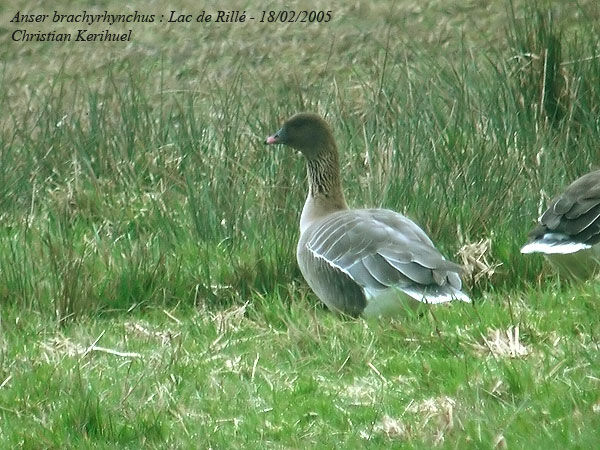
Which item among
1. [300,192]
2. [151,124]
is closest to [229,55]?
[151,124]

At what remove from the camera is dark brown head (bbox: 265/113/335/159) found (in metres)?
8.69

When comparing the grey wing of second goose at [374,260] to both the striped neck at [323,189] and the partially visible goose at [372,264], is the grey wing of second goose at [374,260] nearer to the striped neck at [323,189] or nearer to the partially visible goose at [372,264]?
the partially visible goose at [372,264]

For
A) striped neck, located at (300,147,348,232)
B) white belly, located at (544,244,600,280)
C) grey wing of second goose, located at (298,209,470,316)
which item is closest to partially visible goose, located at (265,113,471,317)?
grey wing of second goose, located at (298,209,470,316)

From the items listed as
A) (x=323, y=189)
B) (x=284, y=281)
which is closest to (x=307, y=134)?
(x=323, y=189)

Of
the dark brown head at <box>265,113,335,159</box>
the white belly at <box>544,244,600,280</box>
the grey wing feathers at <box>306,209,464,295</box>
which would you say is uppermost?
the dark brown head at <box>265,113,335,159</box>

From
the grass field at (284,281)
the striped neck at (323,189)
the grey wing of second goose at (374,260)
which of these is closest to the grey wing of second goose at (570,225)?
the grass field at (284,281)

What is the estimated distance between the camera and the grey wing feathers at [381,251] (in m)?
6.93

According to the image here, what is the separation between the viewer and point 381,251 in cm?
718

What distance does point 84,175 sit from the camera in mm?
10266

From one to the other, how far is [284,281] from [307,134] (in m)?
1.21

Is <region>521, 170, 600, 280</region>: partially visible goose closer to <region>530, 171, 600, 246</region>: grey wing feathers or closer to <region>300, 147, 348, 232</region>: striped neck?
<region>530, 171, 600, 246</region>: grey wing feathers

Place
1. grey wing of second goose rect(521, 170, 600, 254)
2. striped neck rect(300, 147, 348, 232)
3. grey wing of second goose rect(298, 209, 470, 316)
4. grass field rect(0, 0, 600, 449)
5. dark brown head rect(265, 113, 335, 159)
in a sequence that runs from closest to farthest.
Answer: grass field rect(0, 0, 600, 449) → grey wing of second goose rect(298, 209, 470, 316) → grey wing of second goose rect(521, 170, 600, 254) → striped neck rect(300, 147, 348, 232) → dark brown head rect(265, 113, 335, 159)

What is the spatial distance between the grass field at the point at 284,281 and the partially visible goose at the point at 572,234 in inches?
9.9

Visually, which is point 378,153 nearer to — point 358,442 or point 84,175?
point 84,175
